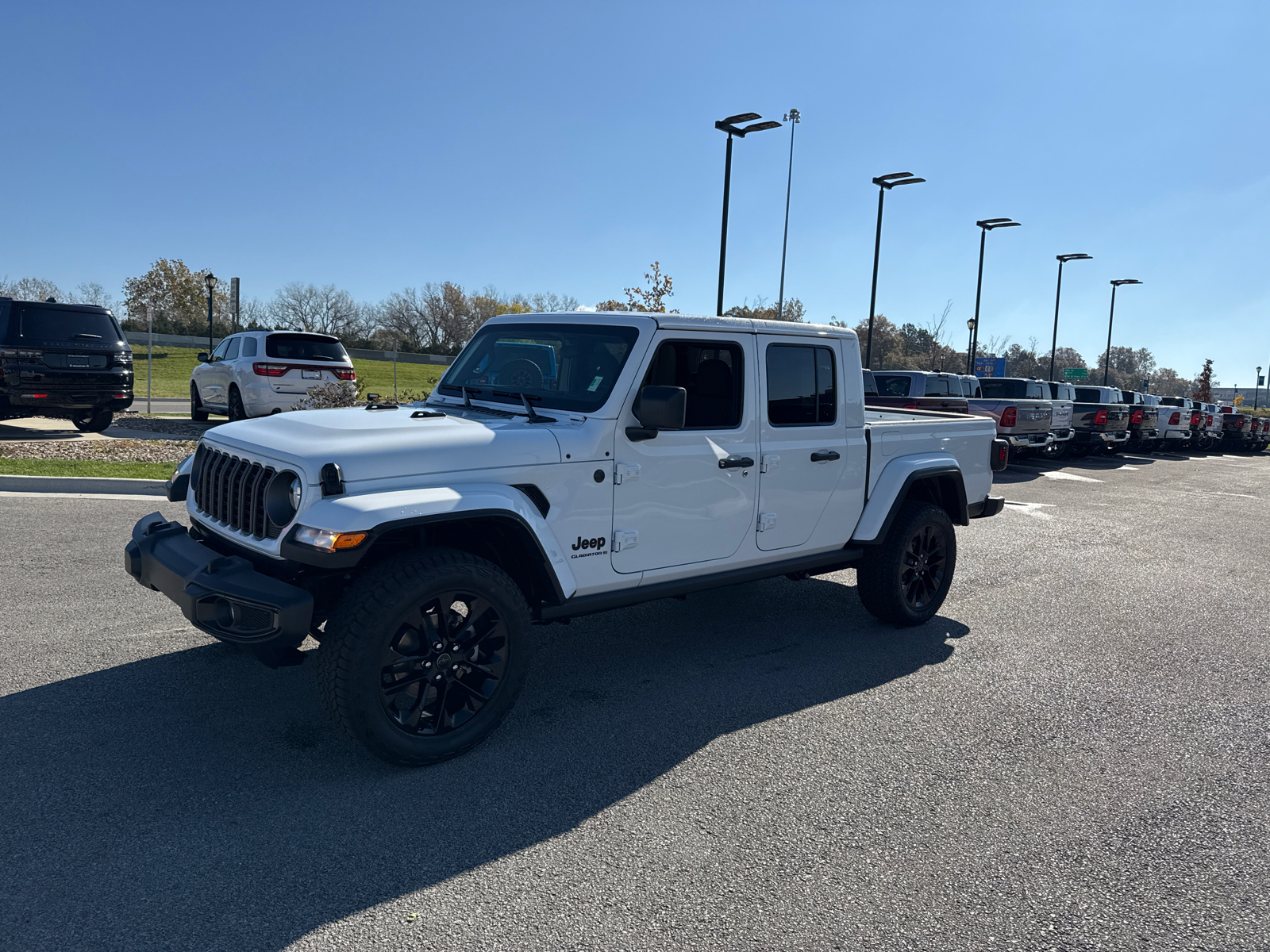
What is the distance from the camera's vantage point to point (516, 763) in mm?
3793

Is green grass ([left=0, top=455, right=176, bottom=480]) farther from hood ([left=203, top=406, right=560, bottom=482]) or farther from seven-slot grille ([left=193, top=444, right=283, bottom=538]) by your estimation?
hood ([left=203, top=406, right=560, bottom=482])

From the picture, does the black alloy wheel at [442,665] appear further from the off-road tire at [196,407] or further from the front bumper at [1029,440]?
the off-road tire at [196,407]

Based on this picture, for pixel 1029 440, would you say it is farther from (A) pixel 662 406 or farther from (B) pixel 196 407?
(B) pixel 196 407

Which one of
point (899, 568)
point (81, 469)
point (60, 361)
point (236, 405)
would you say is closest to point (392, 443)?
point (899, 568)

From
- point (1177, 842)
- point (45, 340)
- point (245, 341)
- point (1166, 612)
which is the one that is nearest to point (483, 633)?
point (1177, 842)

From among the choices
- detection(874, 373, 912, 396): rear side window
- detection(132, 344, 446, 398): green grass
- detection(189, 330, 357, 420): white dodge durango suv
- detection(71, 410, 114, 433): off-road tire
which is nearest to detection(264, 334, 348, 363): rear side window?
detection(189, 330, 357, 420): white dodge durango suv

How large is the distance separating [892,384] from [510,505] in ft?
55.6

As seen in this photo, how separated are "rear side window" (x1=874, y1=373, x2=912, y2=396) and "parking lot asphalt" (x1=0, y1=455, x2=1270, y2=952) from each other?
13.4 meters

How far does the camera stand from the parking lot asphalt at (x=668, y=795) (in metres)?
2.79

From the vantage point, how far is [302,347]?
51.6 ft

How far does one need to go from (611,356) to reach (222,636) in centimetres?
215

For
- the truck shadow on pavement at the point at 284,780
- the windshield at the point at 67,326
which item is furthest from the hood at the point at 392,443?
the windshield at the point at 67,326

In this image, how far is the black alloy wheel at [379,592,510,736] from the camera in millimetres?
3645

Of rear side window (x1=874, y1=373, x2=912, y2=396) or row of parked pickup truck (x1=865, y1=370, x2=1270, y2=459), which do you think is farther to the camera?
rear side window (x1=874, y1=373, x2=912, y2=396)
